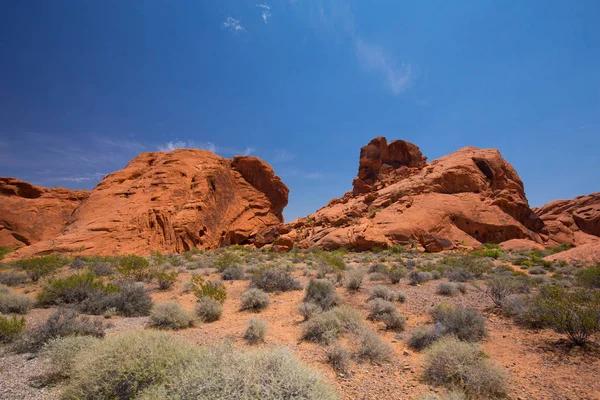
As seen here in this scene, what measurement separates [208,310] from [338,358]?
147 inches

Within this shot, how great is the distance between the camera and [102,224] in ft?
75.9

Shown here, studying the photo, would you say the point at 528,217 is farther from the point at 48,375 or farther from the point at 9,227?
the point at 9,227

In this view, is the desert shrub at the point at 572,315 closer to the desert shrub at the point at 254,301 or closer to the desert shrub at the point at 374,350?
the desert shrub at the point at 374,350

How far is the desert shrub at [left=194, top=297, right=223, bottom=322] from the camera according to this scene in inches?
259

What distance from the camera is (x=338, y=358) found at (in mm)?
4277

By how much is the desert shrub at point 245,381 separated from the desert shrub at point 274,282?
673cm

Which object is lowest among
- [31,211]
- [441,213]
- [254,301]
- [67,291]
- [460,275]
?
[254,301]

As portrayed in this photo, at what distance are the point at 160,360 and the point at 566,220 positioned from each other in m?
59.7

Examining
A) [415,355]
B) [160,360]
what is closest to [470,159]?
[415,355]

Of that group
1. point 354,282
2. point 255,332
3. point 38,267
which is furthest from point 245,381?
point 38,267

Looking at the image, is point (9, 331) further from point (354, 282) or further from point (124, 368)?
point (354, 282)

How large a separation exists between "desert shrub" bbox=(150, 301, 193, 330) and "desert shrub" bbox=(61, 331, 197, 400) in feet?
8.90

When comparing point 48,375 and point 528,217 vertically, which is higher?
point 528,217

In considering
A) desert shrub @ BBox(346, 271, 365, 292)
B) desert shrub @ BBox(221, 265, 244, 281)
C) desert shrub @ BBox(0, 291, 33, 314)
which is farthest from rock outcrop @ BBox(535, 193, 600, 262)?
desert shrub @ BBox(0, 291, 33, 314)
